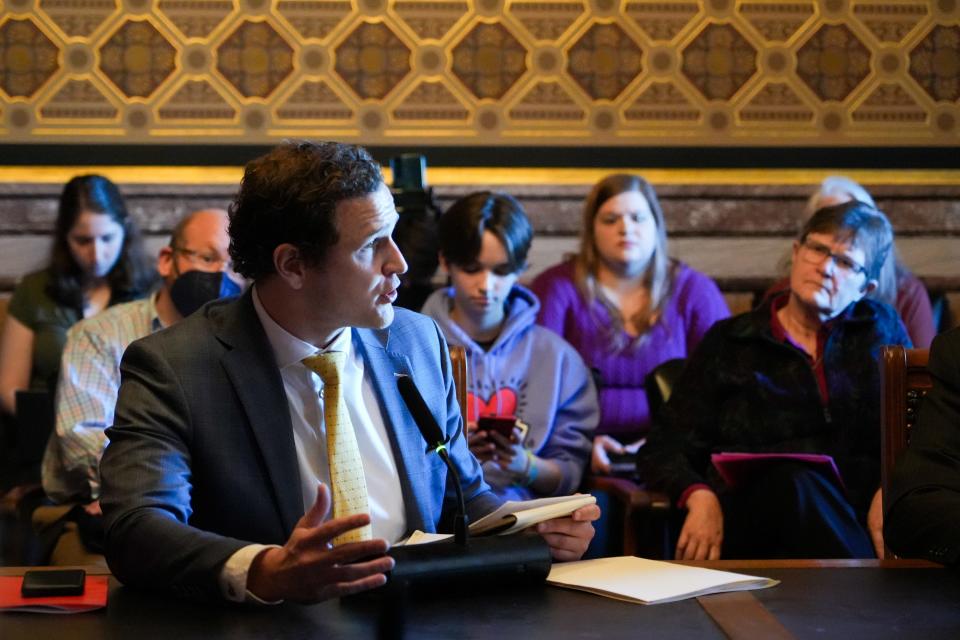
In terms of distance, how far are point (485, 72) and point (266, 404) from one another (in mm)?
2884

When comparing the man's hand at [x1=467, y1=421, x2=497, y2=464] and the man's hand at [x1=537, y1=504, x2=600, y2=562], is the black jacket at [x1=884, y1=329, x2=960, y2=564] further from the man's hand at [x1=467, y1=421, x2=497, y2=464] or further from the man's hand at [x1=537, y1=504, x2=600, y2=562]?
the man's hand at [x1=467, y1=421, x2=497, y2=464]

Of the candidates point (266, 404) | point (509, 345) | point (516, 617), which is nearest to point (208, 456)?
point (266, 404)

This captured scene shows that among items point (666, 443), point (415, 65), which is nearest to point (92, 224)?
point (415, 65)

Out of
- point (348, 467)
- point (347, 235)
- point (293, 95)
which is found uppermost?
point (293, 95)

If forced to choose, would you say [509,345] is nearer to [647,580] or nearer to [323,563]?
[647,580]

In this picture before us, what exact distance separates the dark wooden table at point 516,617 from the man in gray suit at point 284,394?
6.4 inches

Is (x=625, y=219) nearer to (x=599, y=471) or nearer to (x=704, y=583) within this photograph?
(x=599, y=471)

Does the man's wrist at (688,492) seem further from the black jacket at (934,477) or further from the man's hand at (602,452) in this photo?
the black jacket at (934,477)

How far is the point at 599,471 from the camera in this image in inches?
136

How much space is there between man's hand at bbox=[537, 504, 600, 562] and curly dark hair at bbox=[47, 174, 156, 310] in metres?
2.43

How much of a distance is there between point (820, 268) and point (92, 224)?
85.3 inches

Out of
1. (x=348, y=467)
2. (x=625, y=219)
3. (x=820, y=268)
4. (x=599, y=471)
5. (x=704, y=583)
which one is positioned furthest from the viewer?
(x=625, y=219)

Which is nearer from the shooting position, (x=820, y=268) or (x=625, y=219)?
(x=820, y=268)

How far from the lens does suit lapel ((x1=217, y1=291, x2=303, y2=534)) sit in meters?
1.83
